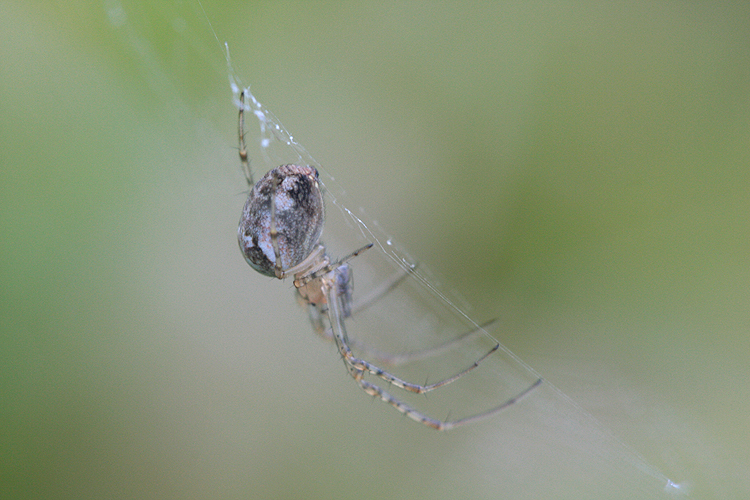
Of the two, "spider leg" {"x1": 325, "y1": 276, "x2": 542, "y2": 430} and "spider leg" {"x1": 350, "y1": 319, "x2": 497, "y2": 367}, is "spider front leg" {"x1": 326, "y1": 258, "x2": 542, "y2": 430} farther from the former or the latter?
"spider leg" {"x1": 350, "y1": 319, "x2": 497, "y2": 367}

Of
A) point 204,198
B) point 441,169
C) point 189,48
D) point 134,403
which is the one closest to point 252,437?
point 134,403

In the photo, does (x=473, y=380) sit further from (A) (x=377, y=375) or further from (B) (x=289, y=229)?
(B) (x=289, y=229)

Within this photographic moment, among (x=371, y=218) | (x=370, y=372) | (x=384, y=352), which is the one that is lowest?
(x=370, y=372)

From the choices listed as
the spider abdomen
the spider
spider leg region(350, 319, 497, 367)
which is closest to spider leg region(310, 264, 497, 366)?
spider leg region(350, 319, 497, 367)

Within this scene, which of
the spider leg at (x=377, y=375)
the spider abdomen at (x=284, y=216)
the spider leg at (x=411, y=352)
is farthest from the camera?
the spider leg at (x=411, y=352)

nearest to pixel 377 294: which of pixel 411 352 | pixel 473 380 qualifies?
pixel 411 352

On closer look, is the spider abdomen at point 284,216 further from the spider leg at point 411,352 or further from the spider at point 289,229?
the spider leg at point 411,352

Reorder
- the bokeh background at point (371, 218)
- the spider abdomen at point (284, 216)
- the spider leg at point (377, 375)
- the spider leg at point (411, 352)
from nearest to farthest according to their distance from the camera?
the spider abdomen at point (284, 216) → the spider leg at point (377, 375) → the spider leg at point (411, 352) → the bokeh background at point (371, 218)

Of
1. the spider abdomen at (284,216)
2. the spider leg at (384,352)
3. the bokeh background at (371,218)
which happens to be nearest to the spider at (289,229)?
the spider abdomen at (284,216)
